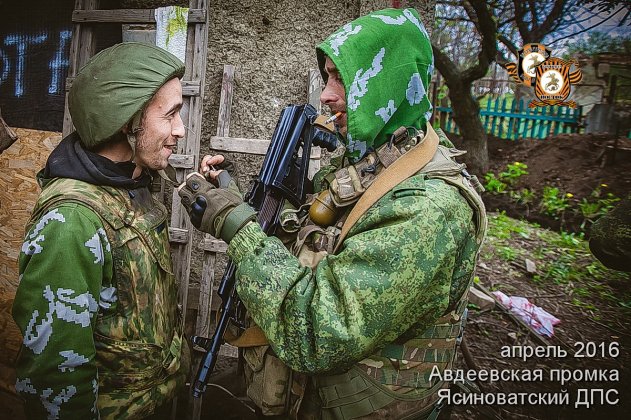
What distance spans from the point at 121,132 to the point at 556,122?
11.3 m

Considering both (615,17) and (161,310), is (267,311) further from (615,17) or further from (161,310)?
(615,17)

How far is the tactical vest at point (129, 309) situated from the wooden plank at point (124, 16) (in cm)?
161

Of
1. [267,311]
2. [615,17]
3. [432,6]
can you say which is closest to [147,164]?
[267,311]

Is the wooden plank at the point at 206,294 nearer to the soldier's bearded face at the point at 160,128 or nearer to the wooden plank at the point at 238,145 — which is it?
the wooden plank at the point at 238,145

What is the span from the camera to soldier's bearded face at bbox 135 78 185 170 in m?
1.96

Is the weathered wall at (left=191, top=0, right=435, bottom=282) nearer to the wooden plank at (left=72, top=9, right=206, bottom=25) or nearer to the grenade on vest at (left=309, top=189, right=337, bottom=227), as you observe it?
the wooden plank at (left=72, top=9, right=206, bottom=25)

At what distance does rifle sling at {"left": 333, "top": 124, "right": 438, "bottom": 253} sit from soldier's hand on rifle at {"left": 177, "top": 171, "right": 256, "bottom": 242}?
16.2 inches

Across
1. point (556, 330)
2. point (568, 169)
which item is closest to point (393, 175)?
point (556, 330)

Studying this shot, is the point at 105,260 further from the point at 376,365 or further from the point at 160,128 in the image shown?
the point at 376,365

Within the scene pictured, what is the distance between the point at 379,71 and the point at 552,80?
6.38 m

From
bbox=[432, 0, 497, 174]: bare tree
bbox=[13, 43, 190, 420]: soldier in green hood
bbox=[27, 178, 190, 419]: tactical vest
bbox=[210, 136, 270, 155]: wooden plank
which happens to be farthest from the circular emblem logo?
bbox=[27, 178, 190, 419]: tactical vest

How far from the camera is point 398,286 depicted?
1575mm

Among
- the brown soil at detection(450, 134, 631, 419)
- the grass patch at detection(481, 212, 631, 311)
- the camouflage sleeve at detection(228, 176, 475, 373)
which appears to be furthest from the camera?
the grass patch at detection(481, 212, 631, 311)

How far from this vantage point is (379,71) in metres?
1.94
